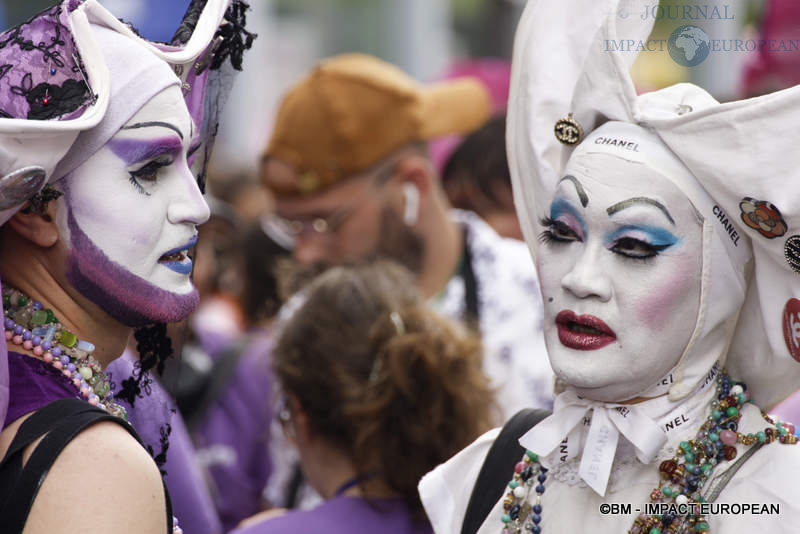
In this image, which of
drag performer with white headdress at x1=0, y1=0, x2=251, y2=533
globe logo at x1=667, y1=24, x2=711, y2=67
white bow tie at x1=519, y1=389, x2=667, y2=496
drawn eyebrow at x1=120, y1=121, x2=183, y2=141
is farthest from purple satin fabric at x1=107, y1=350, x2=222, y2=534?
globe logo at x1=667, y1=24, x2=711, y2=67

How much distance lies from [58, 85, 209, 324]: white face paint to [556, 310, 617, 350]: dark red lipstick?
0.80m

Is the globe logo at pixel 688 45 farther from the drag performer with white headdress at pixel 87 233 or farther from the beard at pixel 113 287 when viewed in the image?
the beard at pixel 113 287

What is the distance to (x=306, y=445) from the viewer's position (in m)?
3.18

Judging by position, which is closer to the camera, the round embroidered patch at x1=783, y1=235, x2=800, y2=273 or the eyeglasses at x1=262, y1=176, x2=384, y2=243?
the round embroidered patch at x1=783, y1=235, x2=800, y2=273

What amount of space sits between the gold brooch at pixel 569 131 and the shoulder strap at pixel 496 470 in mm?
629

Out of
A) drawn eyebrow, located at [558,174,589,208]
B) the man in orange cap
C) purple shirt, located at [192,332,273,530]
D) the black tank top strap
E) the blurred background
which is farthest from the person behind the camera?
the blurred background

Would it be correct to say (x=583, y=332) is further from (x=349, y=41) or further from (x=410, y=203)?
(x=349, y=41)

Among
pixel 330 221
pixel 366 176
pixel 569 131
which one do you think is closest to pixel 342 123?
pixel 366 176

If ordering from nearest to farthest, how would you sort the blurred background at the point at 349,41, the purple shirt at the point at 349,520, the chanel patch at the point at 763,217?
the chanel patch at the point at 763,217 → the purple shirt at the point at 349,520 → the blurred background at the point at 349,41

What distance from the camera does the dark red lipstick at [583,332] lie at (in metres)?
2.17

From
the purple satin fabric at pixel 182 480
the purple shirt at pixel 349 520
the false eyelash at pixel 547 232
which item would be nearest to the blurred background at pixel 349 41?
the purple satin fabric at pixel 182 480

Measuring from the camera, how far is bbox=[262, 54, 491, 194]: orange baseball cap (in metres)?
4.88

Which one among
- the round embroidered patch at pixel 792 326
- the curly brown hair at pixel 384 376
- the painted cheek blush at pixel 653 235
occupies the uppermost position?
the painted cheek blush at pixel 653 235

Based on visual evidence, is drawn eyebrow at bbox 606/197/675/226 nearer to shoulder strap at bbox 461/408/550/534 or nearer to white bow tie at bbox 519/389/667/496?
white bow tie at bbox 519/389/667/496
